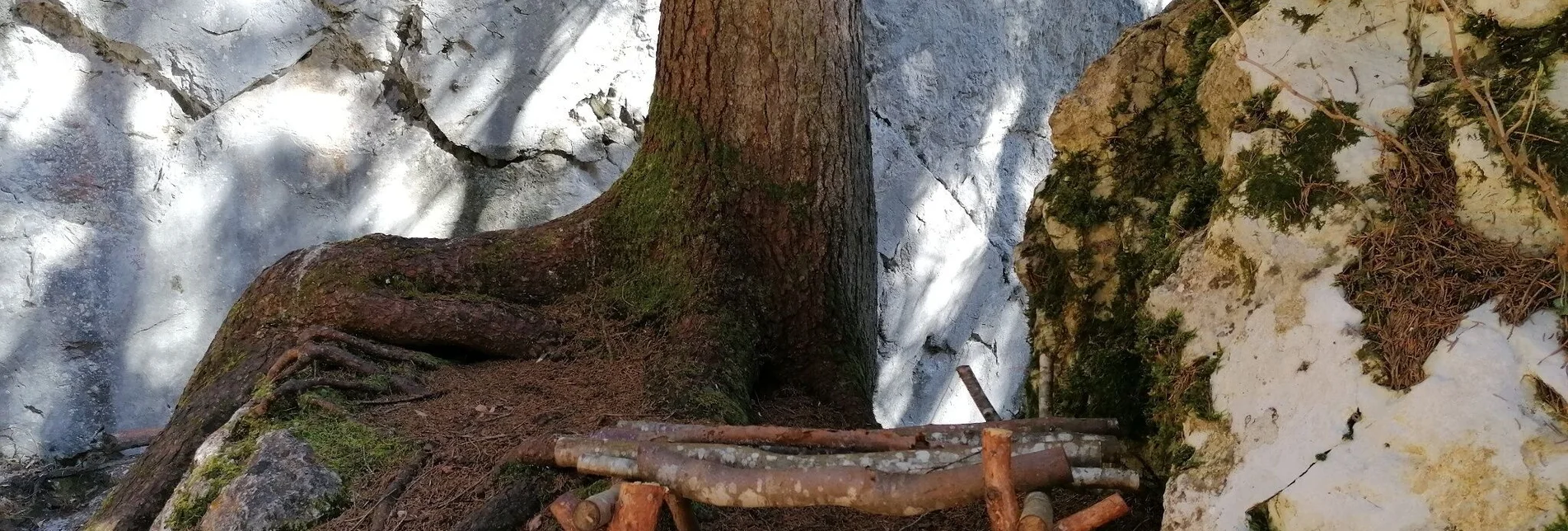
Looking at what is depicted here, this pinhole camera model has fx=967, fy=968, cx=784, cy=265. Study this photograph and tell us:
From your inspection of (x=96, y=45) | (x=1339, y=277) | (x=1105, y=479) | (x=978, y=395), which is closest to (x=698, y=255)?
(x=978, y=395)

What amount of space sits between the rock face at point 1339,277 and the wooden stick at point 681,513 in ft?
3.80

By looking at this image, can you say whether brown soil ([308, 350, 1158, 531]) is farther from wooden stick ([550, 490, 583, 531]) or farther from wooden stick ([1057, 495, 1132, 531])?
wooden stick ([1057, 495, 1132, 531])

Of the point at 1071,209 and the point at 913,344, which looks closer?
the point at 1071,209

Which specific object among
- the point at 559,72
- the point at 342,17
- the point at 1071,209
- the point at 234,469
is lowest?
the point at 1071,209

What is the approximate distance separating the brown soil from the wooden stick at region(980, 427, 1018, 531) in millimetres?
605

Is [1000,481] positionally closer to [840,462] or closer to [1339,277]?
[840,462]

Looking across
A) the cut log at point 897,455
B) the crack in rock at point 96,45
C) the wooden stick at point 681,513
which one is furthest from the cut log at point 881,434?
the crack in rock at point 96,45

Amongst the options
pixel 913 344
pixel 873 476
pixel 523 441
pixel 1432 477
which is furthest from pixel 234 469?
pixel 913 344

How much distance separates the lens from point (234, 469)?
9.84 ft

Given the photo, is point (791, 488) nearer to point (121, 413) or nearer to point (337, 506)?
point (337, 506)

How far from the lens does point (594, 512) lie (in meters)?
2.33

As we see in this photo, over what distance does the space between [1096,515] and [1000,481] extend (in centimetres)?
21

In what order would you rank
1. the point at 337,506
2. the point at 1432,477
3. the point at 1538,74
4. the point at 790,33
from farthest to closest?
the point at 790,33 → the point at 337,506 → the point at 1538,74 → the point at 1432,477

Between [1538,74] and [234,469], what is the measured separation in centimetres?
359
